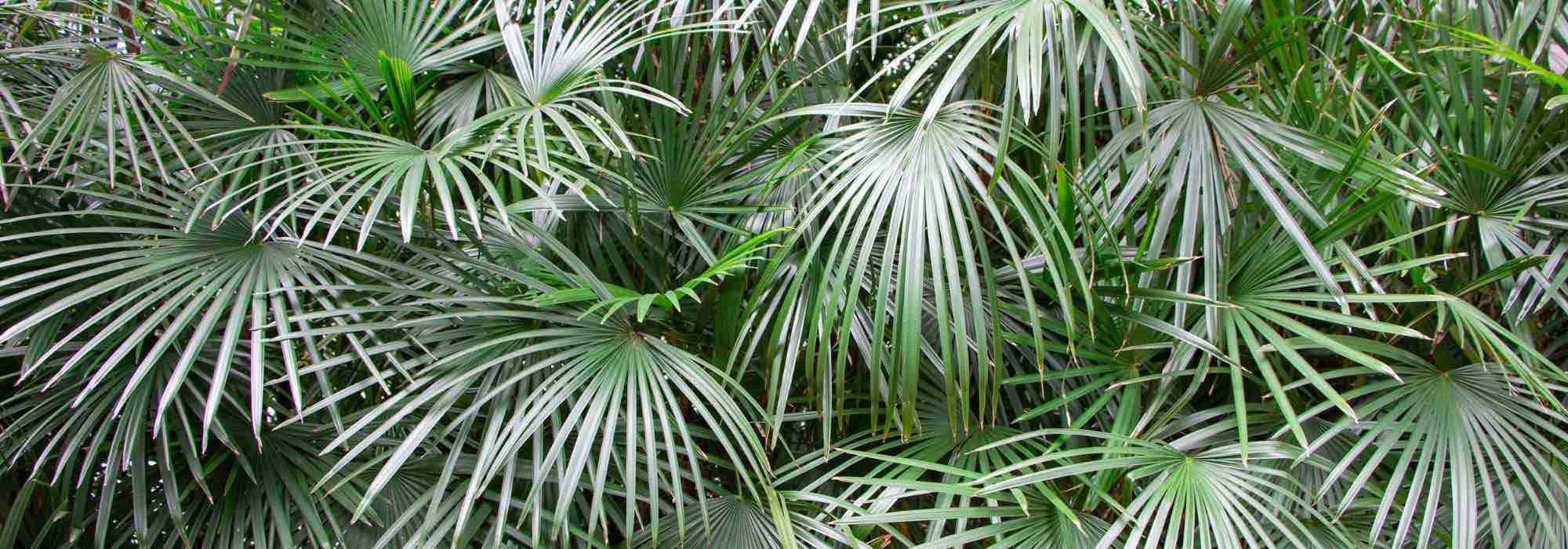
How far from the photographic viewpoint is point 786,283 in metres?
1.44

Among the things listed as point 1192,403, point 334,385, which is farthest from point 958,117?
point 334,385

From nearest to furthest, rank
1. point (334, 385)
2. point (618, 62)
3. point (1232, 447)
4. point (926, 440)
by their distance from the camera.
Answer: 1. point (1232, 447)
2. point (926, 440)
3. point (334, 385)
4. point (618, 62)

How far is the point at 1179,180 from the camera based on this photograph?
131 cm

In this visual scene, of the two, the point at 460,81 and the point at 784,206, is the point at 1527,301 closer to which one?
the point at 784,206

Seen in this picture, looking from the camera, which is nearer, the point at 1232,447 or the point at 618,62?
the point at 1232,447

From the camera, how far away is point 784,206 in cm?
131

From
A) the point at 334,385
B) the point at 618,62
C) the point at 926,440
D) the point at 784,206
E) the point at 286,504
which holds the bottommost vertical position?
the point at 286,504

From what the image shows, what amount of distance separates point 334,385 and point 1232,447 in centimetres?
128

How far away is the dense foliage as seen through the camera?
1199mm

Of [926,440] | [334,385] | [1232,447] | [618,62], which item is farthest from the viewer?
[618,62]

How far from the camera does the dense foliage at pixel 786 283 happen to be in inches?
47.2

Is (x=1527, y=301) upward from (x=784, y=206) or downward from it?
upward

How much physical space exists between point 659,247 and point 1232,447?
84cm

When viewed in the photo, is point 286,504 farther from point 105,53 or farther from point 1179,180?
point 1179,180
